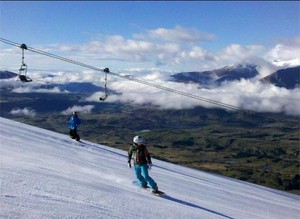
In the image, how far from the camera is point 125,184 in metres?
19.5

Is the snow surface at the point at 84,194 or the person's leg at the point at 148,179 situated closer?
the snow surface at the point at 84,194

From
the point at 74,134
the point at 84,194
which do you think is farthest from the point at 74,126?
the point at 84,194

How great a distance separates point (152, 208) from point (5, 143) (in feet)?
37.0

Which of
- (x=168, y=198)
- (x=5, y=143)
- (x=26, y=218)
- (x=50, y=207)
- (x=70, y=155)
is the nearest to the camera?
(x=26, y=218)

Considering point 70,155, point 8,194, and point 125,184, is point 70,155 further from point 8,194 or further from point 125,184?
point 8,194

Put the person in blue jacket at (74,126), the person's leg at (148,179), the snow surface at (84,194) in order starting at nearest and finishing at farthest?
the snow surface at (84,194) < the person's leg at (148,179) < the person in blue jacket at (74,126)

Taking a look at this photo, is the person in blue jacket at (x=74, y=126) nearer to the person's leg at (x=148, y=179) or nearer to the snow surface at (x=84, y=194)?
the snow surface at (x=84, y=194)

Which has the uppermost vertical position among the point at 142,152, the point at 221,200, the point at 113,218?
the point at 142,152

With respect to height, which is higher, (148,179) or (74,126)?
(74,126)

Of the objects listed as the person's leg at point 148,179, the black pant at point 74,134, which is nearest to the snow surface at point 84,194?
the person's leg at point 148,179

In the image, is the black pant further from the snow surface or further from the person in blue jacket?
the snow surface

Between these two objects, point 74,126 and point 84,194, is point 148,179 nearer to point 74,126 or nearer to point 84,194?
point 84,194

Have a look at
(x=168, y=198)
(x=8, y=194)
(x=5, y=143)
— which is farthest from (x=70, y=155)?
(x=8, y=194)

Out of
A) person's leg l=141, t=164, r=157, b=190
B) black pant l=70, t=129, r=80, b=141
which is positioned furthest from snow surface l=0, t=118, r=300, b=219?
black pant l=70, t=129, r=80, b=141
